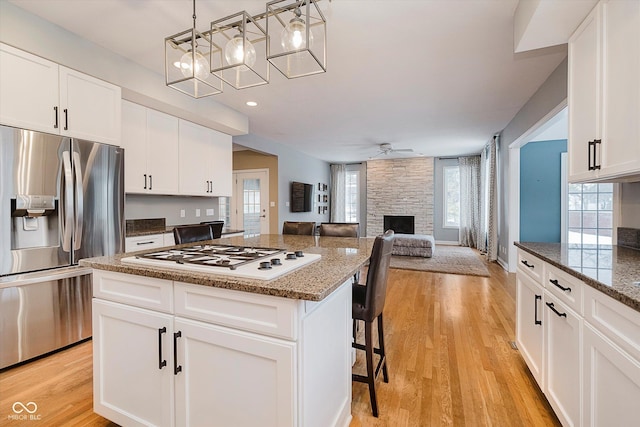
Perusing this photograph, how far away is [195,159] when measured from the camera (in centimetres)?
389

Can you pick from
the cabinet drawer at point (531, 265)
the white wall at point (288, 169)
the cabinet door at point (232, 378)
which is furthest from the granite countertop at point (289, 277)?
the white wall at point (288, 169)

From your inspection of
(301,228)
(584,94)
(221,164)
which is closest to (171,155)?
(221,164)

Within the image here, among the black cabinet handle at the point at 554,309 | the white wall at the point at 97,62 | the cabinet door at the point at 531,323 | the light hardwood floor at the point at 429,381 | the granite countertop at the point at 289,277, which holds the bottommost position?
the light hardwood floor at the point at 429,381

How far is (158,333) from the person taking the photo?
1309mm

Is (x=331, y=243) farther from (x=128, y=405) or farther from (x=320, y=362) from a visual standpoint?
(x=128, y=405)

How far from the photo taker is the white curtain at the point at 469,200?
7.85 metres

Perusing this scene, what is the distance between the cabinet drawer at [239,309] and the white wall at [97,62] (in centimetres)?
233

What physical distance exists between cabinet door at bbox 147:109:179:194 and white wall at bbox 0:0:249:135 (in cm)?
13

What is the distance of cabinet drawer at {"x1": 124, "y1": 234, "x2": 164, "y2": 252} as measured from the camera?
2.99 metres

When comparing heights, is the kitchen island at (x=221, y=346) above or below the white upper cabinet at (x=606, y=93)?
below

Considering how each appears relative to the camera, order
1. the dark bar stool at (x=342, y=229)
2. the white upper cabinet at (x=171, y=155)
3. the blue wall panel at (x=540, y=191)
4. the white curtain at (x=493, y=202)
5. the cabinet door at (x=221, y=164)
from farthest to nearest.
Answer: the white curtain at (x=493, y=202), the blue wall panel at (x=540, y=191), the cabinet door at (x=221, y=164), the white upper cabinet at (x=171, y=155), the dark bar stool at (x=342, y=229)

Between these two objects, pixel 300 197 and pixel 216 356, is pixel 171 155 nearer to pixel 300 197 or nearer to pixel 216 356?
pixel 216 356

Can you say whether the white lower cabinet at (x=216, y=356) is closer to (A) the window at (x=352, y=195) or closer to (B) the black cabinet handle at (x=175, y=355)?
(B) the black cabinet handle at (x=175, y=355)

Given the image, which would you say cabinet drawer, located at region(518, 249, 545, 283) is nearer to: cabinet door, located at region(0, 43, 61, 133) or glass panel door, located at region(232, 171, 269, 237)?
cabinet door, located at region(0, 43, 61, 133)
